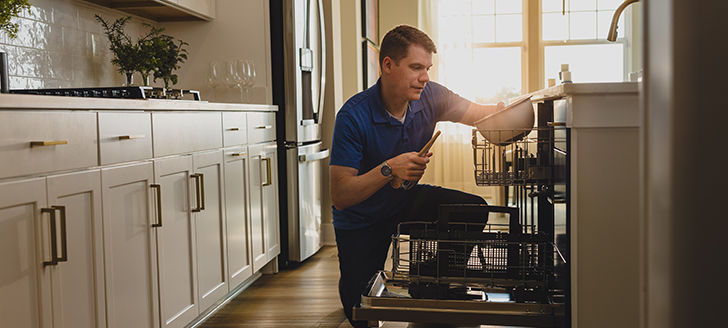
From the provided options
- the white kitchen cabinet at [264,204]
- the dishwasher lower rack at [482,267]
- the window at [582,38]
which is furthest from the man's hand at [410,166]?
the window at [582,38]

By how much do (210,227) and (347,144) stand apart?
77 cm

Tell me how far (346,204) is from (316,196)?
1.77 meters

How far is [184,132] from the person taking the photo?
2580 mm

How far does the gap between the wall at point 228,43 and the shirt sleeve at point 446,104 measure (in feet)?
4.25

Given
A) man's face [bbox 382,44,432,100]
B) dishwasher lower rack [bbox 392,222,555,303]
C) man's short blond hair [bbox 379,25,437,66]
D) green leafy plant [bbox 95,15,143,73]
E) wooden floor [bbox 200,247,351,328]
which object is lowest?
wooden floor [bbox 200,247,351,328]

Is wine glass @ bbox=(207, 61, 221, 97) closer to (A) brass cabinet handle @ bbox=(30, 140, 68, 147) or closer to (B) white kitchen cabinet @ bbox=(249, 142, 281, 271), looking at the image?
(B) white kitchen cabinet @ bbox=(249, 142, 281, 271)

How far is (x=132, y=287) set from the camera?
214 centimetres

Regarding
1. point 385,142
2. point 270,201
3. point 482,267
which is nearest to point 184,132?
point 385,142

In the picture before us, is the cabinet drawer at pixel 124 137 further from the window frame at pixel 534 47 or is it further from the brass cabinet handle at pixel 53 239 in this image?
the window frame at pixel 534 47

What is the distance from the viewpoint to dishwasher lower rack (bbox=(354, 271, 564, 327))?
4.96 ft

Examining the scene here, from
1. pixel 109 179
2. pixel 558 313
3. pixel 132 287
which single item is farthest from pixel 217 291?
pixel 558 313

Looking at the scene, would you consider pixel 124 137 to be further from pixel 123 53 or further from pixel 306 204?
pixel 306 204

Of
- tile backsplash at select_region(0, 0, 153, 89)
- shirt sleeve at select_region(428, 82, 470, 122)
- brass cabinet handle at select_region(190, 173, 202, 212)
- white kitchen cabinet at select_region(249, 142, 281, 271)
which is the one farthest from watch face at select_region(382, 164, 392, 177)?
tile backsplash at select_region(0, 0, 153, 89)

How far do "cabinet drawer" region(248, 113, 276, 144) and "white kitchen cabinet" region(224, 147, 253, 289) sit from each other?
0.44 ft
